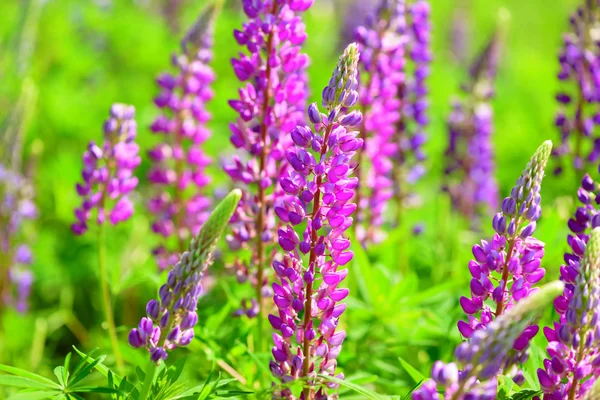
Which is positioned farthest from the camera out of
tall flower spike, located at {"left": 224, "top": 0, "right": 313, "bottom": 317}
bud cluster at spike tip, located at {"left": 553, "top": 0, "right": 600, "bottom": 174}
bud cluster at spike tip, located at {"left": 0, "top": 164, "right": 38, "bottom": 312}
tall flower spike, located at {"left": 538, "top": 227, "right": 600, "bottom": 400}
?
bud cluster at spike tip, located at {"left": 0, "top": 164, "right": 38, "bottom": 312}

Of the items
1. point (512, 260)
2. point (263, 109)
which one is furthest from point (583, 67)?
point (512, 260)

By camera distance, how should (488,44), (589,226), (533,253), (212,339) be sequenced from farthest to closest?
1. (488,44)
2. (212,339)
3. (589,226)
4. (533,253)

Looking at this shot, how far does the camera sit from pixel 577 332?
58.4 inches

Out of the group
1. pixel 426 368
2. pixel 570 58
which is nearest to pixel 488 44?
pixel 570 58

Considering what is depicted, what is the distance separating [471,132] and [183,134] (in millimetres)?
1644

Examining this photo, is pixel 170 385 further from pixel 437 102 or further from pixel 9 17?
pixel 9 17

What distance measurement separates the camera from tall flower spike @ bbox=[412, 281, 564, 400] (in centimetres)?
126

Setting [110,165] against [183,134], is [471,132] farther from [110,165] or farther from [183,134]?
[110,165]

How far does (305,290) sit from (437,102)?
201 inches

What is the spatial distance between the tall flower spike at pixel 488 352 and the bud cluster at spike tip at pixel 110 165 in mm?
1447

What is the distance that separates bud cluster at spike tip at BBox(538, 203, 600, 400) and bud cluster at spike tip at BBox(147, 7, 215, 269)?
5.24 ft

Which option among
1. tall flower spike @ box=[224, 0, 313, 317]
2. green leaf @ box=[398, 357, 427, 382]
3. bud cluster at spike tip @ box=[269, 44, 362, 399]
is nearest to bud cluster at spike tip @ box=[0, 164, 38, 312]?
tall flower spike @ box=[224, 0, 313, 317]

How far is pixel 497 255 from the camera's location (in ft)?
5.22

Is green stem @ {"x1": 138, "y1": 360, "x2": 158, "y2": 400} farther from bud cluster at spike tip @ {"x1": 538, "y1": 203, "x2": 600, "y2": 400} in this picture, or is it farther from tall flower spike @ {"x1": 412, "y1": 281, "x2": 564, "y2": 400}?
bud cluster at spike tip @ {"x1": 538, "y1": 203, "x2": 600, "y2": 400}
